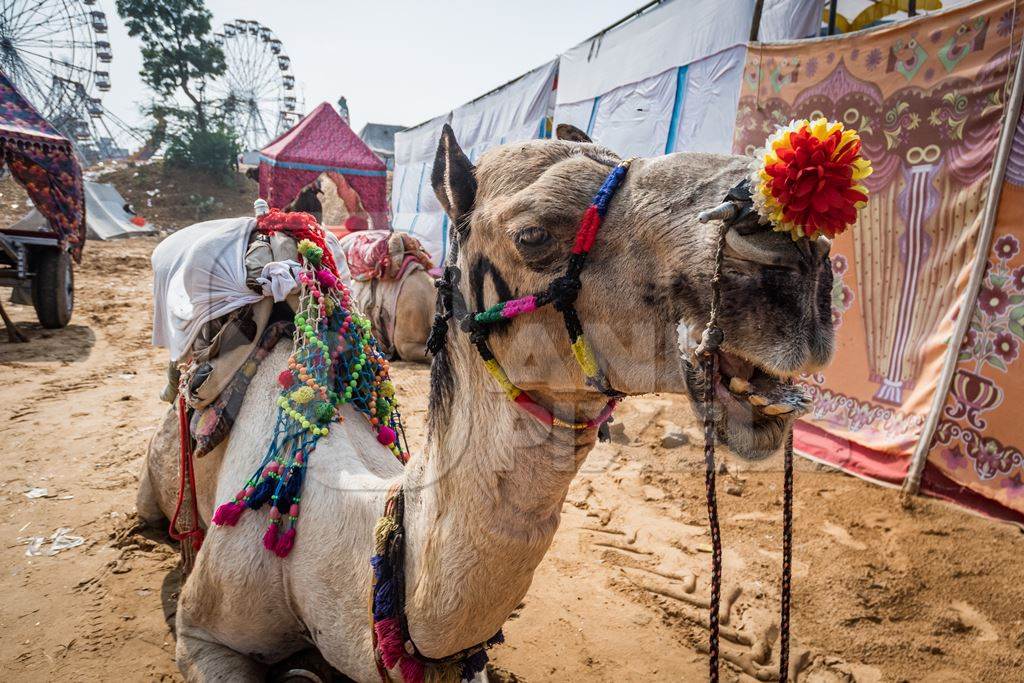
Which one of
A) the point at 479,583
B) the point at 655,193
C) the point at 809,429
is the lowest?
the point at 809,429

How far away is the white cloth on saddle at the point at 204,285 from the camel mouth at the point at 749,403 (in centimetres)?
185

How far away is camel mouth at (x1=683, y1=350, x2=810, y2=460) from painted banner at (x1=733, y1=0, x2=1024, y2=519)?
12.1ft

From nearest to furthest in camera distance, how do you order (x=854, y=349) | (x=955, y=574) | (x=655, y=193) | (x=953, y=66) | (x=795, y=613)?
1. (x=655, y=193)
2. (x=795, y=613)
3. (x=955, y=574)
4. (x=953, y=66)
5. (x=854, y=349)

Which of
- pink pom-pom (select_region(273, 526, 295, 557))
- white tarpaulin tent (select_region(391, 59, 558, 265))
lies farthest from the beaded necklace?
white tarpaulin tent (select_region(391, 59, 558, 265))

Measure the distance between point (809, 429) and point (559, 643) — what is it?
10.7 ft

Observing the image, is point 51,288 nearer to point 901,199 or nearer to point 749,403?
point 749,403

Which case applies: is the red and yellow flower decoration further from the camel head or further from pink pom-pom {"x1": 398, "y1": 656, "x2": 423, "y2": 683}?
pink pom-pom {"x1": 398, "y1": 656, "x2": 423, "y2": 683}

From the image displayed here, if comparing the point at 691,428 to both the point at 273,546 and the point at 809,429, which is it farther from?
the point at 273,546

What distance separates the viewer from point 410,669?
1.46m

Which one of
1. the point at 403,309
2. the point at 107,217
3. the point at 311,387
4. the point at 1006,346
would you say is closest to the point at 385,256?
the point at 403,309

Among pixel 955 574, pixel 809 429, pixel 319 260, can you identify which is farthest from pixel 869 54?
pixel 319 260

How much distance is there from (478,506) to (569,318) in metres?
0.49

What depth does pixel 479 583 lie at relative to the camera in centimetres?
129

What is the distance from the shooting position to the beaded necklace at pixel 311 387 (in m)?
1.88
